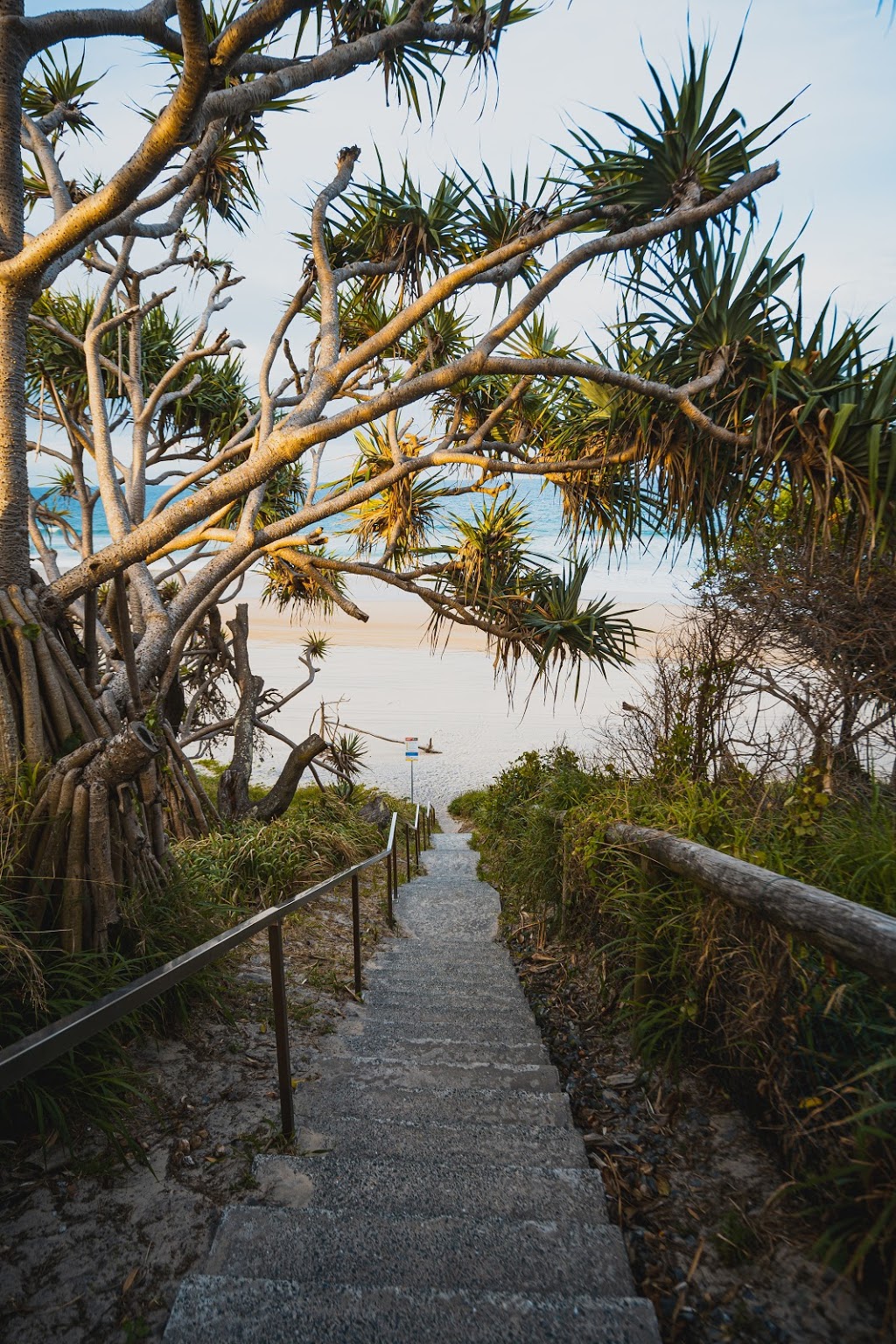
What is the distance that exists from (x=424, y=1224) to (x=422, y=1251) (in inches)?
3.3

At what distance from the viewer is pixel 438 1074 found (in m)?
2.83

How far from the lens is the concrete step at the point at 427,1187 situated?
6.05 ft

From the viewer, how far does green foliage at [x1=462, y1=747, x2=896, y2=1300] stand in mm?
1614

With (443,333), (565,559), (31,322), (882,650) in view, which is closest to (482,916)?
(565,559)

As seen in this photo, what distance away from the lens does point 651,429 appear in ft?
14.6

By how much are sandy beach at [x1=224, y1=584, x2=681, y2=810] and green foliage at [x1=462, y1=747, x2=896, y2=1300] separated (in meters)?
2.44

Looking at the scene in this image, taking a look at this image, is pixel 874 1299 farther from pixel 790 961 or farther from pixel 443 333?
pixel 443 333

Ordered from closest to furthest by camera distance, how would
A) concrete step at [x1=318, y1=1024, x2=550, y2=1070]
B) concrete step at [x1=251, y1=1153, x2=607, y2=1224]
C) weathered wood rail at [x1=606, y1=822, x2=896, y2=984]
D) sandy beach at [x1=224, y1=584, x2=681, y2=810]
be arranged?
weathered wood rail at [x1=606, y1=822, x2=896, y2=984] < concrete step at [x1=251, y1=1153, x2=607, y2=1224] < concrete step at [x1=318, y1=1024, x2=550, y2=1070] < sandy beach at [x1=224, y1=584, x2=681, y2=810]

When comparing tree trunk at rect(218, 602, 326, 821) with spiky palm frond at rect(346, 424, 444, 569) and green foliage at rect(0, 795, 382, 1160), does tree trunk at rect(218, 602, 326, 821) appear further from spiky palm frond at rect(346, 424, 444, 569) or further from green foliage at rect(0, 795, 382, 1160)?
green foliage at rect(0, 795, 382, 1160)

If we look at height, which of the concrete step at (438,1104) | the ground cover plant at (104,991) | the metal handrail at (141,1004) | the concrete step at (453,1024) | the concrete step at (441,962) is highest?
the metal handrail at (141,1004)

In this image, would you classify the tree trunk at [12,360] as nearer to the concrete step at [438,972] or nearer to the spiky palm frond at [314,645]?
the concrete step at [438,972]

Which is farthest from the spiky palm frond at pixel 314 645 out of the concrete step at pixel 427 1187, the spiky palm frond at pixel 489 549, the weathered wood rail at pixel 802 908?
the concrete step at pixel 427 1187

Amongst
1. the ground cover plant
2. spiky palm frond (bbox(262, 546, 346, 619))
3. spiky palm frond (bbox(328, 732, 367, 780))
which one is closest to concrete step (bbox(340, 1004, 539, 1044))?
the ground cover plant

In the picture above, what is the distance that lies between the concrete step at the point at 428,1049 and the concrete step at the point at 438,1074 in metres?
0.05
